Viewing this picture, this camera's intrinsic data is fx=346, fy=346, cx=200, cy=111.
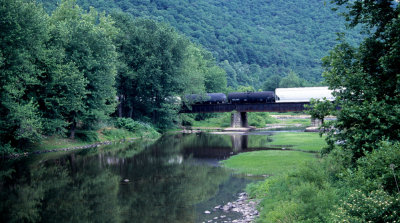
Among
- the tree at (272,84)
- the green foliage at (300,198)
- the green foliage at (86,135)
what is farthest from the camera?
the tree at (272,84)

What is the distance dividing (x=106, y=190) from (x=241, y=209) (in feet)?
29.8

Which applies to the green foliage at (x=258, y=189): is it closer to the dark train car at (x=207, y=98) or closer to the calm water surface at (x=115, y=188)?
the calm water surface at (x=115, y=188)

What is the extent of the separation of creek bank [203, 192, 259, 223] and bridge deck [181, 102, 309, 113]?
2057 inches

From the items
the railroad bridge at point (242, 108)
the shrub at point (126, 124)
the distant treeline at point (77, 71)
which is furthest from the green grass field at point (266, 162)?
the railroad bridge at point (242, 108)

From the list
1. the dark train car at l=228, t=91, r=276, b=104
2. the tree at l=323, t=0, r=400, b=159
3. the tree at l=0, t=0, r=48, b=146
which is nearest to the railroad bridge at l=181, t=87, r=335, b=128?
the dark train car at l=228, t=91, r=276, b=104

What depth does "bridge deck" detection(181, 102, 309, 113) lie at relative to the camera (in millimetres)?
68562

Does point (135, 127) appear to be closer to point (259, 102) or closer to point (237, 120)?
point (237, 120)

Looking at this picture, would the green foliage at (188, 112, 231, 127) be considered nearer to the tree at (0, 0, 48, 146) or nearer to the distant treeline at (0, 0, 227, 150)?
the distant treeline at (0, 0, 227, 150)

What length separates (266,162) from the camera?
2873 centimetres

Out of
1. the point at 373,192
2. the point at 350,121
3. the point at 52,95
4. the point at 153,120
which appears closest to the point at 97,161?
the point at 52,95

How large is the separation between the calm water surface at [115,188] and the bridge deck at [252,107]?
38.0 metres

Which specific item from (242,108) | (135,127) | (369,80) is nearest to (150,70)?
(135,127)

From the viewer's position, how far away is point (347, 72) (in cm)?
1638

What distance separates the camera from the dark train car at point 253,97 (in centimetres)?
7025
